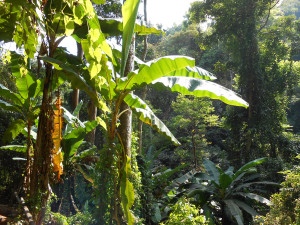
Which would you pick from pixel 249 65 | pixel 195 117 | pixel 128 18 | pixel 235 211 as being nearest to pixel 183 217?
pixel 128 18

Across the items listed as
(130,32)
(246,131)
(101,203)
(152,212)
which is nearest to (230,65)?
(246,131)

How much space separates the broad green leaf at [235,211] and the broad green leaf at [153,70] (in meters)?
4.34

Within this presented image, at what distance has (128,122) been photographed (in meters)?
4.04

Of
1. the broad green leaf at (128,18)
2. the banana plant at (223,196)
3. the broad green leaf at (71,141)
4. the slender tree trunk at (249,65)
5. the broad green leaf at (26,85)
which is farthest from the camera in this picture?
the slender tree trunk at (249,65)

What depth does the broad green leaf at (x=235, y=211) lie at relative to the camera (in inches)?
229

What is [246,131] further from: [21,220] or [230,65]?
[21,220]

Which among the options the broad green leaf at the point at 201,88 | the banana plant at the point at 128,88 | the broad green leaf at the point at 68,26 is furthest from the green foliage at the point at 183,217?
the broad green leaf at the point at 68,26

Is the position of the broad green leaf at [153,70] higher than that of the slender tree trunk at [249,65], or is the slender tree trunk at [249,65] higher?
the slender tree trunk at [249,65]

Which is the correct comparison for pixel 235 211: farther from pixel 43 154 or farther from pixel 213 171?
pixel 43 154

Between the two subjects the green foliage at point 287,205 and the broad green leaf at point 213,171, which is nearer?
the green foliage at point 287,205

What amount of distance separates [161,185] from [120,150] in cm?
487

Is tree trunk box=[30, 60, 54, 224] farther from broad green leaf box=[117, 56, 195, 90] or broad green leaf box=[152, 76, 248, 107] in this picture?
broad green leaf box=[152, 76, 248, 107]

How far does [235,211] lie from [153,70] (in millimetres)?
4587

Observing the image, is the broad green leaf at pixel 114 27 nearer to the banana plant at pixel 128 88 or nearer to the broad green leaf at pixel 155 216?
the banana plant at pixel 128 88
